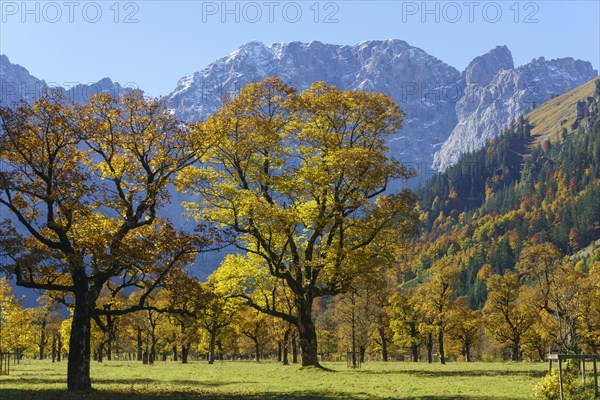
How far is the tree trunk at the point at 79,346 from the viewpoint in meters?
28.9

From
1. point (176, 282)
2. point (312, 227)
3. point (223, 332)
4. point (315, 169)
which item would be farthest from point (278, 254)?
point (223, 332)

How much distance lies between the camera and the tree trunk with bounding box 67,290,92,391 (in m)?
28.9

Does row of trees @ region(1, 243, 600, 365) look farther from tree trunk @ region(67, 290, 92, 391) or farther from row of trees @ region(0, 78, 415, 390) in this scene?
tree trunk @ region(67, 290, 92, 391)

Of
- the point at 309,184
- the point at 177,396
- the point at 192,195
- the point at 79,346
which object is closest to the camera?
the point at 177,396

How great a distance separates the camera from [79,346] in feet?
95.3

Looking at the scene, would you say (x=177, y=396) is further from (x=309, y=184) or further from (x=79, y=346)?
(x=309, y=184)

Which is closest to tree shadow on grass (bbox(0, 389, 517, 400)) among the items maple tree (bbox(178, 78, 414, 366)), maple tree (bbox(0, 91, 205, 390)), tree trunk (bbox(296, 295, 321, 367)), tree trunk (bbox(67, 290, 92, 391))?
tree trunk (bbox(67, 290, 92, 391))

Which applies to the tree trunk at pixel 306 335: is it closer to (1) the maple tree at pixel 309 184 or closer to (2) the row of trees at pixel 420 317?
(1) the maple tree at pixel 309 184

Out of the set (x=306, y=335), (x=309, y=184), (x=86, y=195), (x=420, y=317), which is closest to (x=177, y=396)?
(x=86, y=195)

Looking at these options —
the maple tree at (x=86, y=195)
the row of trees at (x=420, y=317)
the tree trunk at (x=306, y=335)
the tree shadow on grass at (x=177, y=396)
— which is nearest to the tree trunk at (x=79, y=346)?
the maple tree at (x=86, y=195)

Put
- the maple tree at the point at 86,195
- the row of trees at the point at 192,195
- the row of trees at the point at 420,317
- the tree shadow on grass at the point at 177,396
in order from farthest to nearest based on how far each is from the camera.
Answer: the row of trees at the point at 420,317 < the row of trees at the point at 192,195 < the maple tree at the point at 86,195 < the tree shadow on grass at the point at 177,396

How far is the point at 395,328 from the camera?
10731 centimetres

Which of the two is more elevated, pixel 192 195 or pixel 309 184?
pixel 309 184

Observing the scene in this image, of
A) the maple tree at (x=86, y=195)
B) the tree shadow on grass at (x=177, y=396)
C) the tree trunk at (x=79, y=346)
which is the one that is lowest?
the tree shadow on grass at (x=177, y=396)
